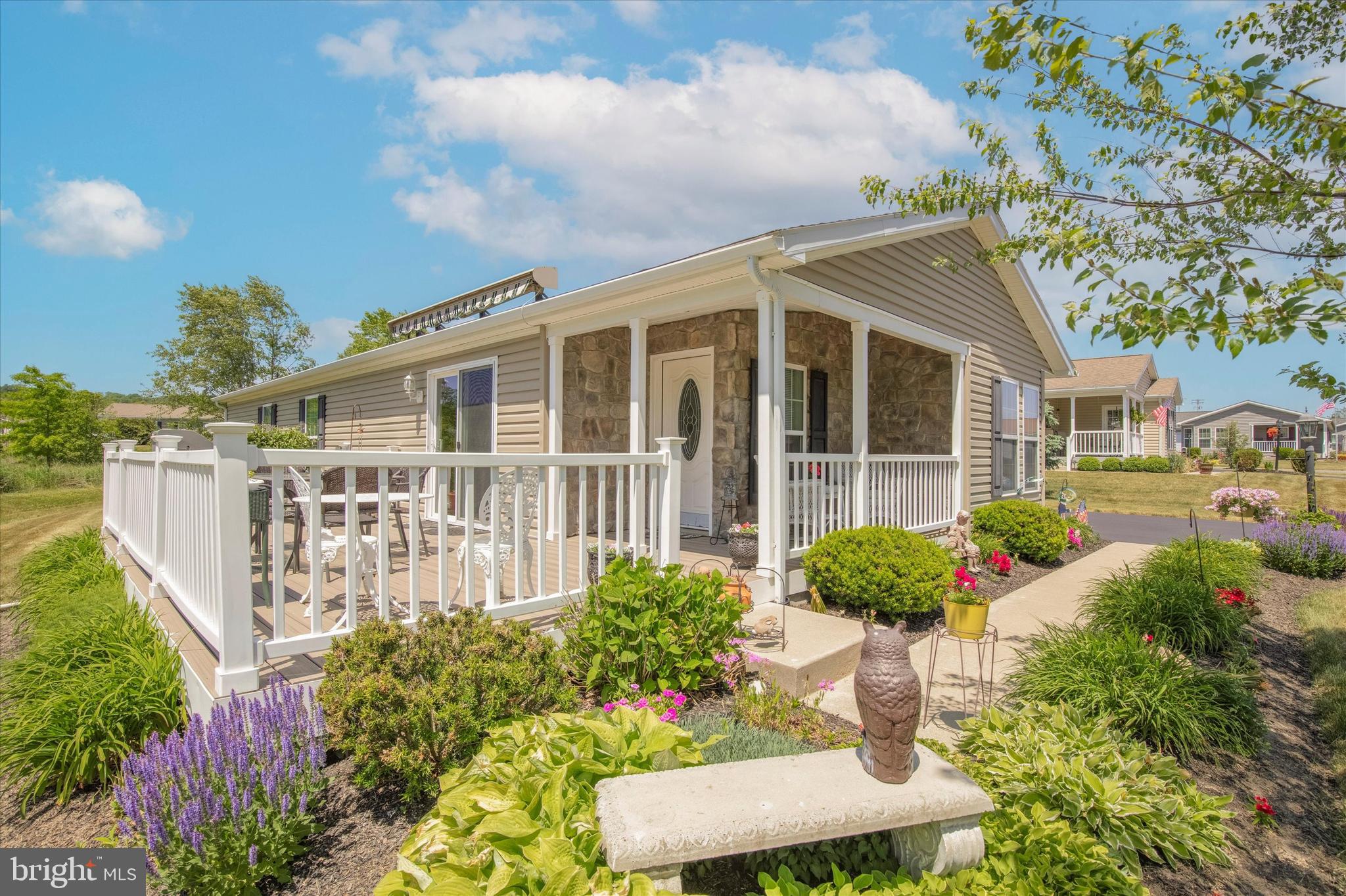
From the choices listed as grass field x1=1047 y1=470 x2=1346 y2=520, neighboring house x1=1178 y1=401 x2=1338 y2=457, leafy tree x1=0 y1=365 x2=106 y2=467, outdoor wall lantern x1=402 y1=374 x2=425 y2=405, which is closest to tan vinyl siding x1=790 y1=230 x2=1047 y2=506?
outdoor wall lantern x1=402 y1=374 x2=425 y2=405

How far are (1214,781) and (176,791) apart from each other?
422 centimetres

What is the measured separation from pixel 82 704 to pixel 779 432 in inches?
179

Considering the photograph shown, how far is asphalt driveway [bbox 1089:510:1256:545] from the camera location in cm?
1067

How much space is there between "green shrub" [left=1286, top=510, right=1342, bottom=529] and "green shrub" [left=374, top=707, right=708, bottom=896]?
34.3 ft

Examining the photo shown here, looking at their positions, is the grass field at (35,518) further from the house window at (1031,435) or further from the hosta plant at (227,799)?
the house window at (1031,435)

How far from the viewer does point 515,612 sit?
11.9 feet

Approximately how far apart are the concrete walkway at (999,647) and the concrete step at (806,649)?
13 cm

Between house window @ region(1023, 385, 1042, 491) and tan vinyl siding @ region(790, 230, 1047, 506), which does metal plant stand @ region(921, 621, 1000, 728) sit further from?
house window @ region(1023, 385, 1042, 491)

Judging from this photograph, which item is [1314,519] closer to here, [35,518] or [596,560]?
[596,560]

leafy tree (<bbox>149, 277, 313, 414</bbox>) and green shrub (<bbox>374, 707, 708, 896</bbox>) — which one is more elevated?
leafy tree (<bbox>149, 277, 313, 414</bbox>)

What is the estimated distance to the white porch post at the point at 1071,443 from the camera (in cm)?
2262

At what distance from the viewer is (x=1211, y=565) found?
5723 mm

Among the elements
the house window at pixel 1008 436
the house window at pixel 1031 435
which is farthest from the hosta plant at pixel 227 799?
the house window at pixel 1031 435

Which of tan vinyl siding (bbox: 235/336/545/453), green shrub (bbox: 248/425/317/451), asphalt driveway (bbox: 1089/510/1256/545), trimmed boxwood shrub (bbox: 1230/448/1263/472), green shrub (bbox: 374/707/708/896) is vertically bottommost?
asphalt driveway (bbox: 1089/510/1256/545)
